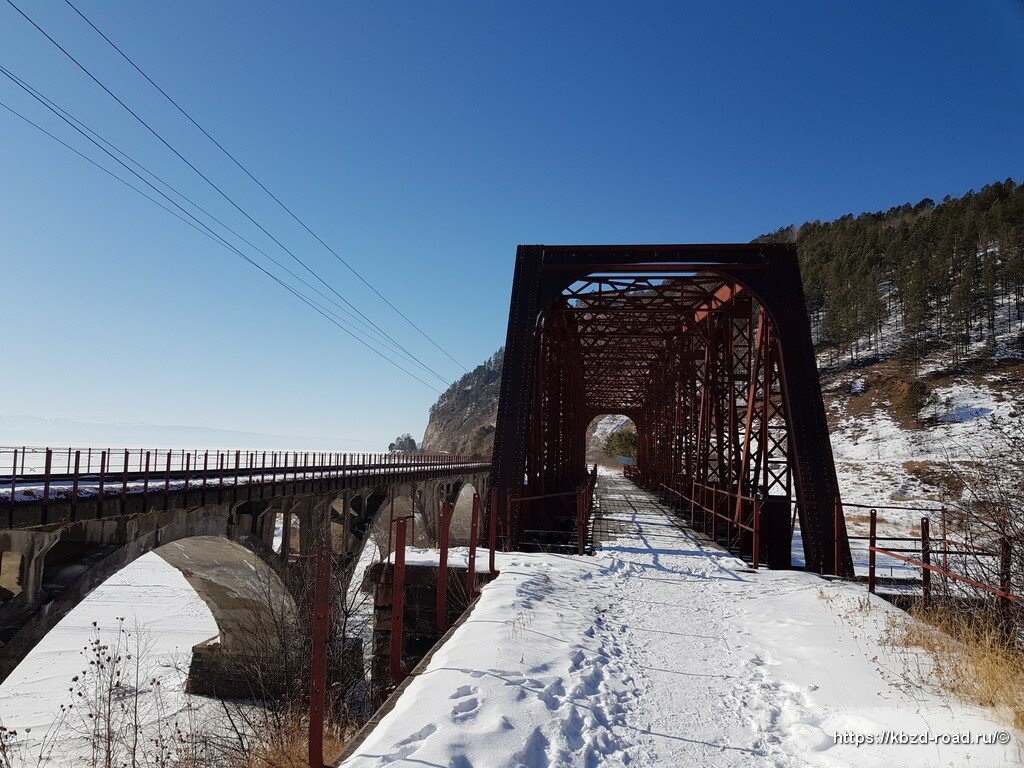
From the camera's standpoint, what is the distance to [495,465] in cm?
1321

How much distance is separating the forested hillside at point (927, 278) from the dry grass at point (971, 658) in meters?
73.2

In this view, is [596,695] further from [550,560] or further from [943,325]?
[943,325]

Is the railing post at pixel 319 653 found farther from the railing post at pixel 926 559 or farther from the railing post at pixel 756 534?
the railing post at pixel 756 534

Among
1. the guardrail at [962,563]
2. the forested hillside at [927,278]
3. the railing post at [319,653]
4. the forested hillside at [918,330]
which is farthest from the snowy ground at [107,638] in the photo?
the forested hillside at [927,278]

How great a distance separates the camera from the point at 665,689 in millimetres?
5414

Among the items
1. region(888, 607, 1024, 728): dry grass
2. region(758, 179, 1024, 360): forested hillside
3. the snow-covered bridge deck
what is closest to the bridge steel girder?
the snow-covered bridge deck

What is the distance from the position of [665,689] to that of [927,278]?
8694 centimetres

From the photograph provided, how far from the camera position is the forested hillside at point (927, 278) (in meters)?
71.1

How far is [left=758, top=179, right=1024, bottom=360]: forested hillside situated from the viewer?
233 feet

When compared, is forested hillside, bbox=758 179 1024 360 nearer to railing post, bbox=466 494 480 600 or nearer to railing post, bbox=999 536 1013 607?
railing post, bbox=999 536 1013 607

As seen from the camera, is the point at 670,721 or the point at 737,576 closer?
the point at 670,721

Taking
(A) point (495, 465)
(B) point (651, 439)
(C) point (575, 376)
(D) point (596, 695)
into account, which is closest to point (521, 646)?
(D) point (596, 695)

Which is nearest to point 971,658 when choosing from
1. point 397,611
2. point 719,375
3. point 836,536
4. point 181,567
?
point 397,611

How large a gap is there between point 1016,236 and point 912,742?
314 ft
